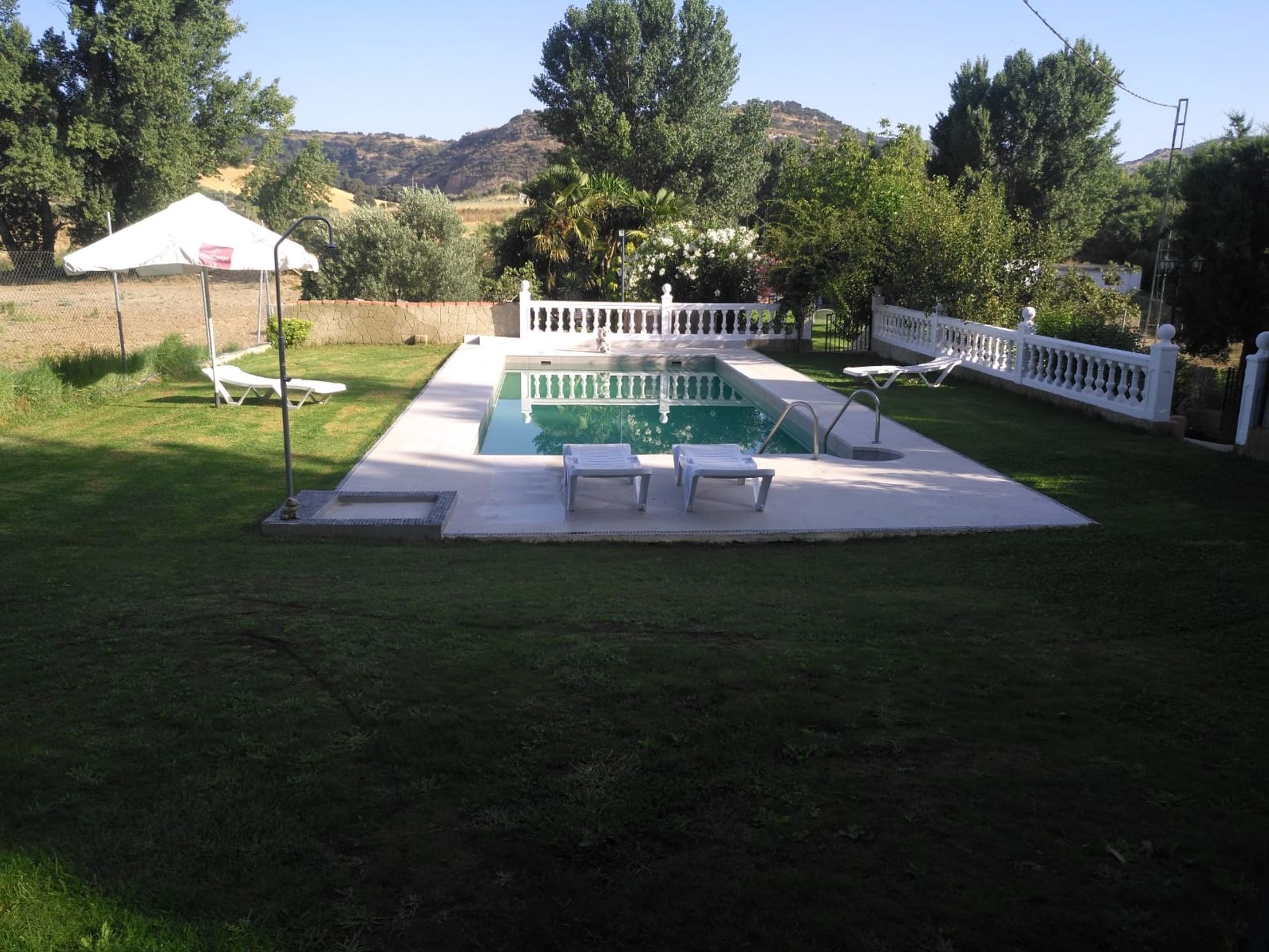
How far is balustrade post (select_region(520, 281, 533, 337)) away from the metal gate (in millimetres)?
6163

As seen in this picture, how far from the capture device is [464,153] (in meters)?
89.9

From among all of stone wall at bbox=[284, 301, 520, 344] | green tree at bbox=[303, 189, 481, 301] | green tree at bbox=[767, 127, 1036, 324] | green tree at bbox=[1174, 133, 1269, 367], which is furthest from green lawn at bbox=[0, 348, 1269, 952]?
green tree at bbox=[303, 189, 481, 301]

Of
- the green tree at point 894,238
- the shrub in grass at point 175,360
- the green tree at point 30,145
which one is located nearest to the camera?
the shrub in grass at point 175,360

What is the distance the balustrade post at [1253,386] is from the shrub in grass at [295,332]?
15.6 m

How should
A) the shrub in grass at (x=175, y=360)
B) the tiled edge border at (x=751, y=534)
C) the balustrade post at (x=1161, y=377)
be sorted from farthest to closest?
the shrub in grass at (x=175, y=360) < the balustrade post at (x=1161, y=377) < the tiled edge border at (x=751, y=534)

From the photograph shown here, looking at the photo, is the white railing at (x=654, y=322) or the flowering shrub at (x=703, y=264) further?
the flowering shrub at (x=703, y=264)

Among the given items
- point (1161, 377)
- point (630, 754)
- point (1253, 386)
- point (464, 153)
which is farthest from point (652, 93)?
point (464, 153)

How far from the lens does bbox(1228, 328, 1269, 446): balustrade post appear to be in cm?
886

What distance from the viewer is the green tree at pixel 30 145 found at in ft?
106

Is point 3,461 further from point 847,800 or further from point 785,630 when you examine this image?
point 847,800

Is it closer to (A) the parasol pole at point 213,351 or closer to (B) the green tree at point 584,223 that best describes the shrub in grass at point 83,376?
(A) the parasol pole at point 213,351

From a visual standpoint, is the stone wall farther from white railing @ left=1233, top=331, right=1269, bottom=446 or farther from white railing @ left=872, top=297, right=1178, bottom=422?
white railing @ left=1233, top=331, right=1269, bottom=446

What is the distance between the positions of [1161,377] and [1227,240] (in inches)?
254

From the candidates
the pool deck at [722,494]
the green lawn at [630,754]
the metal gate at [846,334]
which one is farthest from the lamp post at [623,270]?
the green lawn at [630,754]
